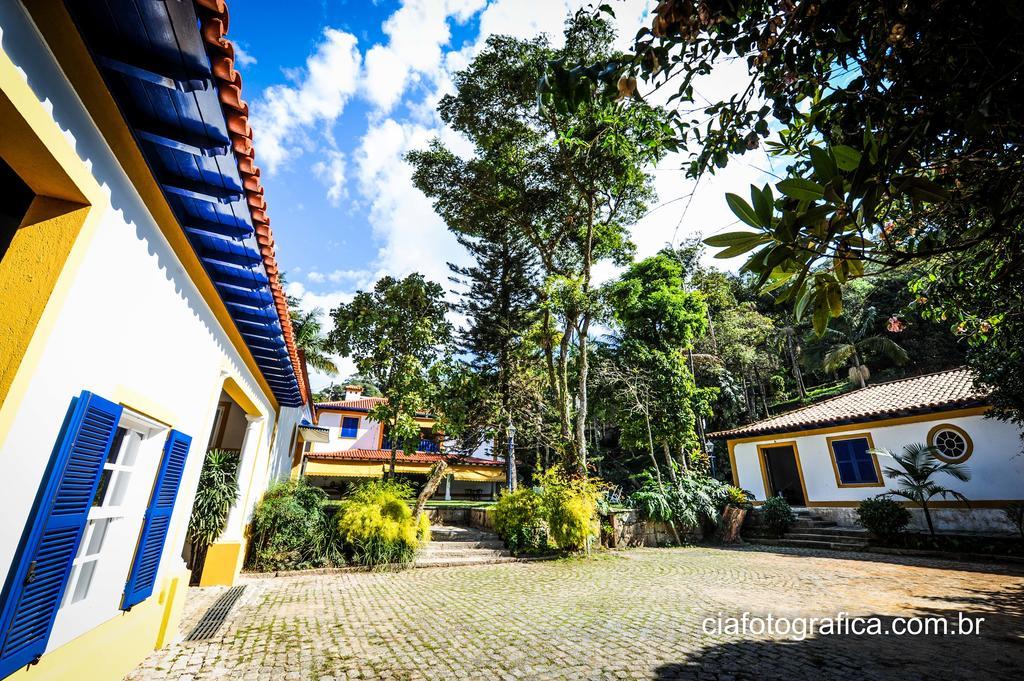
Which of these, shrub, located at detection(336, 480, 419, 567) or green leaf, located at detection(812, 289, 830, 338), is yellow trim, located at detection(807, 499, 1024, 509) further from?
green leaf, located at detection(812, 289, 830, 338)

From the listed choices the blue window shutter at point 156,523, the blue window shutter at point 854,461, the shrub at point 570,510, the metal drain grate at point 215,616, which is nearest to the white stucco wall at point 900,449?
the blue window shutter at point 854,461

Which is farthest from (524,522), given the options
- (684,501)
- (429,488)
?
(684,501)

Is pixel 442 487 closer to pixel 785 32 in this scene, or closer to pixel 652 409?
pixel 652 409

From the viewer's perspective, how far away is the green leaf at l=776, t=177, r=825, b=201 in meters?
1.82

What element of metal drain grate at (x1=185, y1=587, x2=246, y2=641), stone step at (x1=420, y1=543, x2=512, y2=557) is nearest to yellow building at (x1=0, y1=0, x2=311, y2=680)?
metal drain grate at (x1=185, y1=587, x2=246, y2=641)

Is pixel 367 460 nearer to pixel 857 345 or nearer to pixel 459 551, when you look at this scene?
pixel 459 551

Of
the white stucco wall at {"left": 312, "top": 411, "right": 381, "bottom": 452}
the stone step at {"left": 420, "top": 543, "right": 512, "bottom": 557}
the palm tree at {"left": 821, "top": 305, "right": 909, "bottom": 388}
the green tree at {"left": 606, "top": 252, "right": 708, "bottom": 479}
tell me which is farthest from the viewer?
the palm tree at {"left": 821, "top": 305, "right": 909, "bottom": 388}

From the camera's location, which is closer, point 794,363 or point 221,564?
point 221,564

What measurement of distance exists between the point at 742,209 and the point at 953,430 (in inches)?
577

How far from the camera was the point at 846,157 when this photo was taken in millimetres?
1807

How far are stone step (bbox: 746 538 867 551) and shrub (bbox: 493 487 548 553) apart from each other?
23.0ft

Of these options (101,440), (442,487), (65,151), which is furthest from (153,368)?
(442,487)

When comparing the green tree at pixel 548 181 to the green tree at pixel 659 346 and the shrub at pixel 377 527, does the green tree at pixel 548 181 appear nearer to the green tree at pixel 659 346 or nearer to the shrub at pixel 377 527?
the green tree at pixel 659 346

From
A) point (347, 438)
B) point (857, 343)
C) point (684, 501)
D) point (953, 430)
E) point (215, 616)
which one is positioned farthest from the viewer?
point (857, 343)
